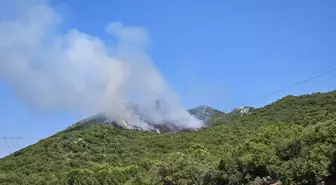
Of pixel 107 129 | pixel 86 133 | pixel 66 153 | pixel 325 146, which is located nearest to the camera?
pixel 325 146

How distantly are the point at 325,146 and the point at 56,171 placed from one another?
84359 mm

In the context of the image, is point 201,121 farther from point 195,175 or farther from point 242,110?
point 195,175

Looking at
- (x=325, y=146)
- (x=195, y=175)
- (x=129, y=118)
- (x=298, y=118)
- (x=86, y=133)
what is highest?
(x=129, y=118)

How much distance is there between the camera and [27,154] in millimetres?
122250

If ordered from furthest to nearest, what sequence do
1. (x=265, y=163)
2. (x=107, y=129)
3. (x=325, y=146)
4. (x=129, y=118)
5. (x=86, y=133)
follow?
(x=129, y=118), (x=107, y=129), (x=86, y=133), (x=265, y=163), (x=325, y=146)

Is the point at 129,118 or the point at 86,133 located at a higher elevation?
the point at 129,118

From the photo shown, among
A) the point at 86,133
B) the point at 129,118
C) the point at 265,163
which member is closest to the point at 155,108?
the point at 129,118

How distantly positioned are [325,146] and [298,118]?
6580cm

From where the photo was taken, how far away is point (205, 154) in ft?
258

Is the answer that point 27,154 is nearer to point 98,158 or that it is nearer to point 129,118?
point 98,158

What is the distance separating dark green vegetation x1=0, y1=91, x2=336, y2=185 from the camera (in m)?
36.8

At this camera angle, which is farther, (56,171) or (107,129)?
(107,129)

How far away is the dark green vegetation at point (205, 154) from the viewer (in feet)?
121

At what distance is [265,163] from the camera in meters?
41.7
